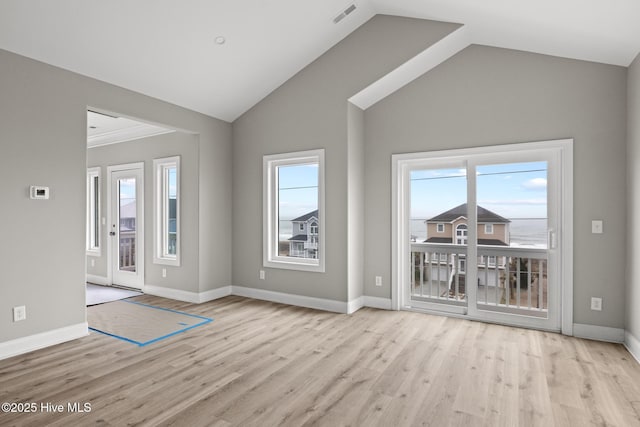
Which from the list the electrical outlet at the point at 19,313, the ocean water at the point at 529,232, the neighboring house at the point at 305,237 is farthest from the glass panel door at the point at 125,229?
the ocean water at the point at 529,232

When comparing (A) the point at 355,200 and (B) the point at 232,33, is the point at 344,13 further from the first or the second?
(A) the point at 355,200

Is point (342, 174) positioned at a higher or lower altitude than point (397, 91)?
lower

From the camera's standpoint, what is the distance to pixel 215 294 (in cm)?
509

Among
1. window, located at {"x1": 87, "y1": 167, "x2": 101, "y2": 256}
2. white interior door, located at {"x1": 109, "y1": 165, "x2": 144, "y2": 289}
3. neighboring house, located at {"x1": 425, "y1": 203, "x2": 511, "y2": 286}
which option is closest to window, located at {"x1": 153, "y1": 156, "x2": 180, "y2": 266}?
white interior door, located at {"x1": 109, "y1": 165, "x2": 144, "y2": 289}

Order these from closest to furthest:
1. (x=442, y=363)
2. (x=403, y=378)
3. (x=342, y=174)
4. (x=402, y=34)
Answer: (x=403, y=378)
(x=442, y=363)
(x=402, y=34)
(x=342, y=174)

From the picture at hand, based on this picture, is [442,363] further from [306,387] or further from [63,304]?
[63,304]

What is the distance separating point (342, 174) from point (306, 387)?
255 centimetres

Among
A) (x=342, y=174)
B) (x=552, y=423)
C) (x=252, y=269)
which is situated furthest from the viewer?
(x=252, y=269)

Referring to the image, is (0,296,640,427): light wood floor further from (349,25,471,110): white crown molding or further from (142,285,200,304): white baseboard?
(349,25,471,110): white crown molding

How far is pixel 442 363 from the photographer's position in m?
2.96

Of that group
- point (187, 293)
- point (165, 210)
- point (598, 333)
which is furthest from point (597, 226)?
point (165, 210)

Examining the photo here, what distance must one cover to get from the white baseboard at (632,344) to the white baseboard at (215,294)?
468 cm

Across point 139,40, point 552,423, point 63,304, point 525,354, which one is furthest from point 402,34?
point 63,304

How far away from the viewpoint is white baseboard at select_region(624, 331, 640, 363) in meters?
3.00
